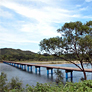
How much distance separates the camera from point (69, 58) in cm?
1518

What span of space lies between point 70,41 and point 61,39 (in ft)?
3.21

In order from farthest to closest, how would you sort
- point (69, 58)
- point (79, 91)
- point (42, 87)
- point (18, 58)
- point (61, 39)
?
point (18, 58), point (69, 58), point (61, 39), point (42, 87), point (79, 91)

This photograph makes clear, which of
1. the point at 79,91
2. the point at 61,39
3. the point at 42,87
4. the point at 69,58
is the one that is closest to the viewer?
the point at 79,91

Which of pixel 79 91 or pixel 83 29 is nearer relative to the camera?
pixel 79 91

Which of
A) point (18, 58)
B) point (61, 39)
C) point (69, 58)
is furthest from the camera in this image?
point (18, 58)

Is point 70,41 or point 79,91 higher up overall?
point 70,41

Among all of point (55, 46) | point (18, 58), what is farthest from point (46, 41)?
point (18, 58)

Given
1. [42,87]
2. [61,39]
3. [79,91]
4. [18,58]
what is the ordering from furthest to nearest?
[18,58] → [61,39] → [42,87] → [79,91]

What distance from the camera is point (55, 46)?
13922 mm

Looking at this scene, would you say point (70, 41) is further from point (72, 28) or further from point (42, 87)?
point (42, 87)

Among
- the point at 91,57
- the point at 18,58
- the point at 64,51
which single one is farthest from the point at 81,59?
the point at 18,58

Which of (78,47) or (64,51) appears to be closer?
(78,47)

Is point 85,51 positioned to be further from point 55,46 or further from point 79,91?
point 79,91

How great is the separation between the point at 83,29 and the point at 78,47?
6.52ft
